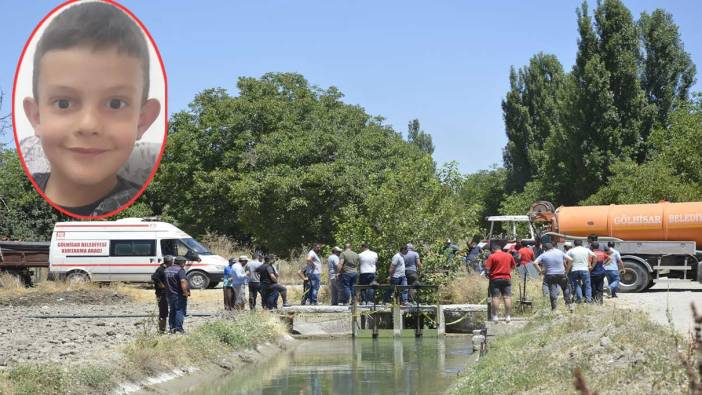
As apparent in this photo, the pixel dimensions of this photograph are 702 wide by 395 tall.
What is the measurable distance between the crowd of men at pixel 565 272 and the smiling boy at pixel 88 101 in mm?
12792

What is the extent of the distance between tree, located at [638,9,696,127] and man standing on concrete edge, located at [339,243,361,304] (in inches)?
1201

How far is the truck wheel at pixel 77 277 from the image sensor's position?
3581 cm

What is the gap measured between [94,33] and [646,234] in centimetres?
1667

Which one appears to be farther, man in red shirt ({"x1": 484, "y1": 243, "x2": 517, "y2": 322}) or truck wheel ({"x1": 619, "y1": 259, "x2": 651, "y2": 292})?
truck wheel ({"x1": 619, "y1": 259, "x2": 651, "y2": 292})

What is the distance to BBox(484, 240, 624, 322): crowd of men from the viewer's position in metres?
20.2

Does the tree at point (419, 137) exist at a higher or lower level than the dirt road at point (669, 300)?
higher

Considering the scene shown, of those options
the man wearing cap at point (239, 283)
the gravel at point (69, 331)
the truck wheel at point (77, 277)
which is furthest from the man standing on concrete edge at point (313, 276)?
the truck wheel at point (77, 277)

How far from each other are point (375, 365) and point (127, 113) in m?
12.8

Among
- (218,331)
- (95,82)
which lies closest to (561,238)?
(218,331)

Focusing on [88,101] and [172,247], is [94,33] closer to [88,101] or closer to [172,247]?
[88,101]

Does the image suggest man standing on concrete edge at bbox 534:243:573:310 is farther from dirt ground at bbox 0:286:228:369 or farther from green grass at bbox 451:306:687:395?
dirt ground at bbox 0:286:228:369

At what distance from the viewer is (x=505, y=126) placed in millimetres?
69438

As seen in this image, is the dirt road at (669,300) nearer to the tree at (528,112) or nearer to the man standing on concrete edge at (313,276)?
the man standing on concrete edge at (313,276)

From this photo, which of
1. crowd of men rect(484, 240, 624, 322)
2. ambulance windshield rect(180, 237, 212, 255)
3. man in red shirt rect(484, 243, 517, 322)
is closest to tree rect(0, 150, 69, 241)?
ambulance windshield rect(180, 237, 212, 255)
